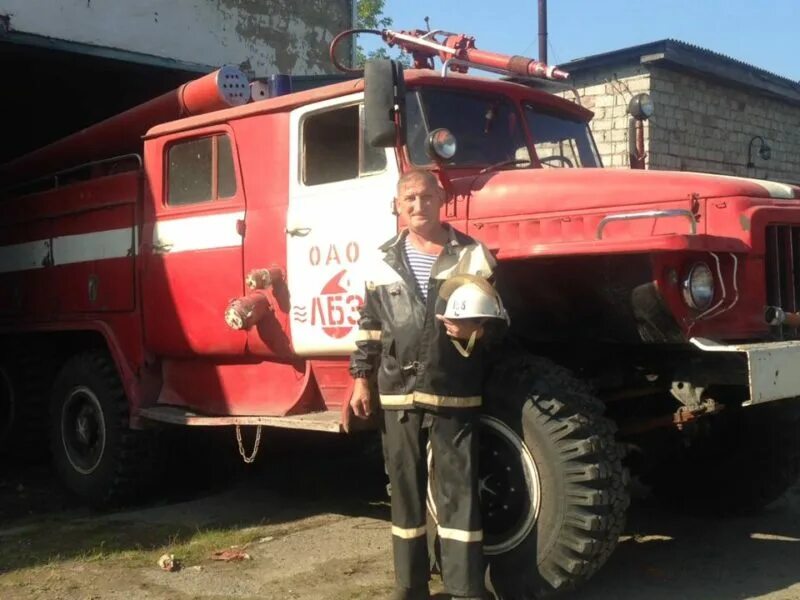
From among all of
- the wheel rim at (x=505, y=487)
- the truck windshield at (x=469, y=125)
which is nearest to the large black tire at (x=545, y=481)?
the wheel rim at (x=505, y=487)

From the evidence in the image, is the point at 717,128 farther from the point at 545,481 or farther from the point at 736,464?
the point at 545,481

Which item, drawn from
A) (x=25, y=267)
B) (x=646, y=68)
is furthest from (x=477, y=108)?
(x=646, y=68)

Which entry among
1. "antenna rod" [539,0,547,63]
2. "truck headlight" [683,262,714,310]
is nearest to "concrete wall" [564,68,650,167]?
"antenna rod" [539,0,547,63]

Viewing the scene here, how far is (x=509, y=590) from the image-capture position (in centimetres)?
404

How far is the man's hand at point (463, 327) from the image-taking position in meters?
3.71

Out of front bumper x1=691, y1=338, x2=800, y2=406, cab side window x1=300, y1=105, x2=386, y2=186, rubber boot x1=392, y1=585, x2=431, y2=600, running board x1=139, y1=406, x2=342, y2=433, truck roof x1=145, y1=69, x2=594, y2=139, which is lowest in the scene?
rubber boot x1=392, y1=585, x2=431, y2=600

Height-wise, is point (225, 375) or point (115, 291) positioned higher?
point (115, 291)

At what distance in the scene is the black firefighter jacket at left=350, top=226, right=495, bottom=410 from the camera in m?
3.82

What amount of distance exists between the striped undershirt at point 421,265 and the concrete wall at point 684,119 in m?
7.64

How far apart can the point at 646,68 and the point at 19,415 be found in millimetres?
8430

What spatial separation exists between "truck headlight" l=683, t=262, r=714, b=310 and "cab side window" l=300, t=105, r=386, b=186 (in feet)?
5.67

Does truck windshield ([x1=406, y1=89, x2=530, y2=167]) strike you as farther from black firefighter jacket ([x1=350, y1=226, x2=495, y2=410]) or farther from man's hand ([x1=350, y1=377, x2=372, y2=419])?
man's hand ([x1=350, y1=377, x2=372, y2=419])

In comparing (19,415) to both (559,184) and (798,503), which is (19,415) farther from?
(798,503)

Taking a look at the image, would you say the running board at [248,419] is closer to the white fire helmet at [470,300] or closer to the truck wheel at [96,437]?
the truck wheel at [96,437]
